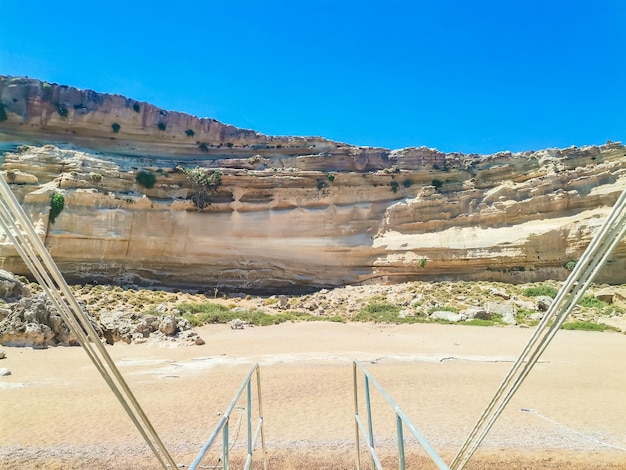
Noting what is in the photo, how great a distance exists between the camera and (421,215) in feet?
116

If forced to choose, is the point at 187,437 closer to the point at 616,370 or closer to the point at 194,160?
the point at 616,370

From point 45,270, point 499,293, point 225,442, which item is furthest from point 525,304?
point 45,270

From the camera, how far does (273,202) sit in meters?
35.5

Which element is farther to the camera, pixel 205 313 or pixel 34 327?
pixel 205 313

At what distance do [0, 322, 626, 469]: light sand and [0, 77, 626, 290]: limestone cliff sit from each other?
17.0 meters

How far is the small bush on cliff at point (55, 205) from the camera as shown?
2908 centimetres

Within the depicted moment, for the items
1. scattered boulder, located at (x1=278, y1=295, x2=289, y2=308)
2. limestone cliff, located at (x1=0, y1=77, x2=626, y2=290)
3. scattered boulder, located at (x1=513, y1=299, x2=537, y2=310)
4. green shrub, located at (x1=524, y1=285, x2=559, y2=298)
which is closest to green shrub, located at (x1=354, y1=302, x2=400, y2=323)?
scattered boulder, located at (x1=278, y1=295, x2=289, y2=308)

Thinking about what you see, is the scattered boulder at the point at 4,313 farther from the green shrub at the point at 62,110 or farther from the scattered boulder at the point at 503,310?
the green shrub at the point at 62,110

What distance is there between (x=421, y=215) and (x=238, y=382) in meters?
28.1

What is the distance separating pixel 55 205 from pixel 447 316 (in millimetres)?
27859

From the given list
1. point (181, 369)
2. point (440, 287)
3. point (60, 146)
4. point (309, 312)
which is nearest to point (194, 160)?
point (60, 146)

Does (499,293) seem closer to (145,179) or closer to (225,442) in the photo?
(225,442)

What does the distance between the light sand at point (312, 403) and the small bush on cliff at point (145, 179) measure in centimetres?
2119

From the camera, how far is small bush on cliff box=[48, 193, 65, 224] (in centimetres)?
2908
